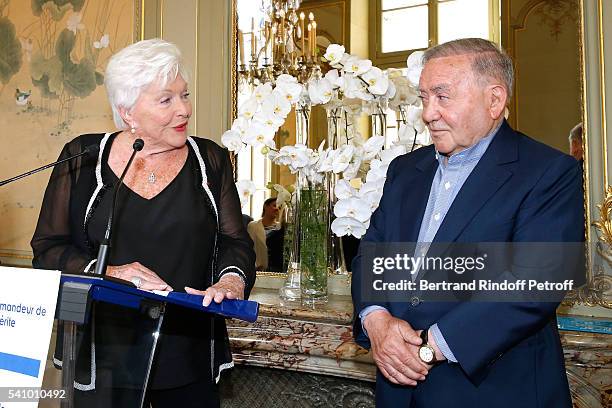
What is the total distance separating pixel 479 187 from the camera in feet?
5.62

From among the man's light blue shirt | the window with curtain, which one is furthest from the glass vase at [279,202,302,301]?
the man's light blue shirt

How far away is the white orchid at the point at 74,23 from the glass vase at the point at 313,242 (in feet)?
5.88

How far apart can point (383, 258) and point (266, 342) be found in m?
0.96

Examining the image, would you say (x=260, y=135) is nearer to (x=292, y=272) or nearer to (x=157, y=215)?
(x=292, y=272)

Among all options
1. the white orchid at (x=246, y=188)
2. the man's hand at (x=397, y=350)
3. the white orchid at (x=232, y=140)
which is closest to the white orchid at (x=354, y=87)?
the white orchid at (x=232, y=140)

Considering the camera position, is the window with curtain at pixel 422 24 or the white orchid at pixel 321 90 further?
the window with curtain at pixel 422 24

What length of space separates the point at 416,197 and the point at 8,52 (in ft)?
9.54

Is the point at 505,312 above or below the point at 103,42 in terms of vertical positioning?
below

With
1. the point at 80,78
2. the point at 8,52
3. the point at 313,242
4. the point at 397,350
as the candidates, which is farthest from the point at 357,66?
the point at 8,52

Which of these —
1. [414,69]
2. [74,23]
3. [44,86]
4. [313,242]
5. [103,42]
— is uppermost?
[74,23]

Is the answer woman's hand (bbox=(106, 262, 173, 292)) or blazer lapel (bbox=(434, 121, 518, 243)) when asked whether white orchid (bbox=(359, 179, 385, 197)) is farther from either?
woman's hand (bbox=(106, 262, 173, 292))

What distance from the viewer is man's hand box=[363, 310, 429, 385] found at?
166cm

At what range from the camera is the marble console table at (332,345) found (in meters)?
2.21

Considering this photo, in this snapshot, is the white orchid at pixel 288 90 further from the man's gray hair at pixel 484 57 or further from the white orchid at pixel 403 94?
the man's gray hair at pixel 484 57
